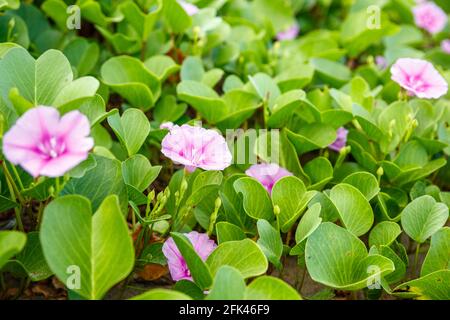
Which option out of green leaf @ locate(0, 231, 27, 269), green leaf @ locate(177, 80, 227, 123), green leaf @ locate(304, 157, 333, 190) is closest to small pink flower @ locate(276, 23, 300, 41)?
green leaf @ locate(177, 80, 227, 123)

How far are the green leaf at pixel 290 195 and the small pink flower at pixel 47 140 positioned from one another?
53 centimetres

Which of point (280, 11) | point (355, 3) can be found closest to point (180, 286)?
point (280, 11)

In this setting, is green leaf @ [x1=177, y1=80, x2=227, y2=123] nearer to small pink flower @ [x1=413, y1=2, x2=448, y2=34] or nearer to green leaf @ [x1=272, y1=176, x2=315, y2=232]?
green leaf @ [x1=272, y1=176, x2=315, y2=232]

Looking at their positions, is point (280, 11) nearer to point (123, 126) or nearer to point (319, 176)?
point (319, 176)

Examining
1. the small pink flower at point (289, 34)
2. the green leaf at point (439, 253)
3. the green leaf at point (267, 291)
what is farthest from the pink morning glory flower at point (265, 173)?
the small pink flower at point (289, 34)

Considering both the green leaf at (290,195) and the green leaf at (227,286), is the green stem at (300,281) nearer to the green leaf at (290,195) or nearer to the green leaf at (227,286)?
the green leaf at (290,195)

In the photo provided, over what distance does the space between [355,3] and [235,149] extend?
4.12ft

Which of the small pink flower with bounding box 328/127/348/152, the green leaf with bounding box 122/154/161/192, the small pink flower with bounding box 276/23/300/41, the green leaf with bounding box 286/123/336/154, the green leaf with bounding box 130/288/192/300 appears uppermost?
the small pink flower with bounding box 276/23/300/41

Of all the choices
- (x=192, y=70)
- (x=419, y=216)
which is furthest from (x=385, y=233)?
(x=192, y=70)

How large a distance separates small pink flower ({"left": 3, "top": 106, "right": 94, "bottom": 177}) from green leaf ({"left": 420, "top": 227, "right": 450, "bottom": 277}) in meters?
0.82

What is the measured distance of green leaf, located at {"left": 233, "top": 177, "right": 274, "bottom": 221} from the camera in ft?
4.98
